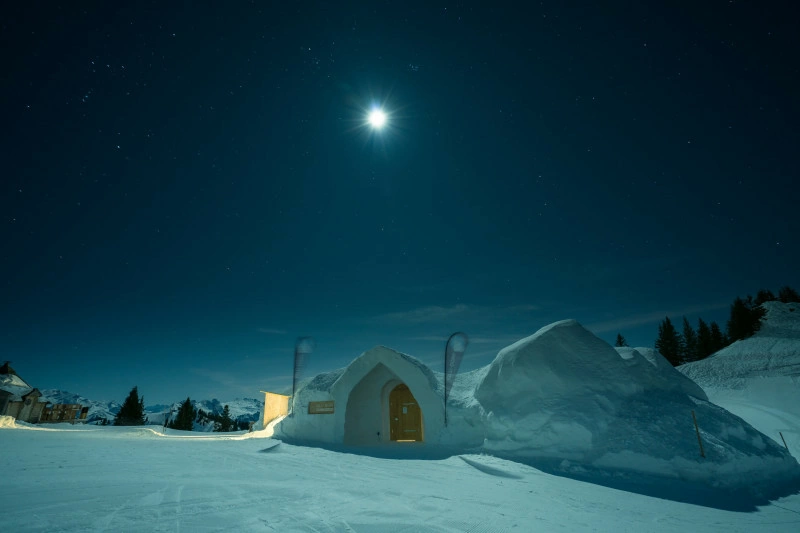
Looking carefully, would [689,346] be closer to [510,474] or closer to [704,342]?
[704,342]

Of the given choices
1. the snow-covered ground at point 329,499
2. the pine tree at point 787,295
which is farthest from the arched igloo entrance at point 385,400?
the pine tree at point 787,295

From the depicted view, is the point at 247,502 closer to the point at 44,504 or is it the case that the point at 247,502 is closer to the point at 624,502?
the point at 44,504

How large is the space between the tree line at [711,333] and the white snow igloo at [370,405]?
152 feet

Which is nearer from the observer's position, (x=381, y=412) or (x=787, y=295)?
(x=381, y=412)

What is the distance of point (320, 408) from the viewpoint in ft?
51.8

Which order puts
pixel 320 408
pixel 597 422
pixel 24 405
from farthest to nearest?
pixel 24 405
pixel 320 408
pixel 597 422

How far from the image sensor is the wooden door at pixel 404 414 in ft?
58.5

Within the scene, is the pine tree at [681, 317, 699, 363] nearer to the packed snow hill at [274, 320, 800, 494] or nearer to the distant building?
the packed snow hill at [274, 320, 800, 494]

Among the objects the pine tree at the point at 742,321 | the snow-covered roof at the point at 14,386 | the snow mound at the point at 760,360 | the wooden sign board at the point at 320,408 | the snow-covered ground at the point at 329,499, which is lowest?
the snow-covered ground at the point at 329,499

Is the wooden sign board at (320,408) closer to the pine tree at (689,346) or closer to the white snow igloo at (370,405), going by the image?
the white snow igloo at (370,405)

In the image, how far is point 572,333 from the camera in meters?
12.2

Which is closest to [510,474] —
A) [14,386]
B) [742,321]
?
[14,386]

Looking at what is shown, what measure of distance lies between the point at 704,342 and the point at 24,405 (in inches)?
3012

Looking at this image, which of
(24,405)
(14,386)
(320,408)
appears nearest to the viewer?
(320,408)
